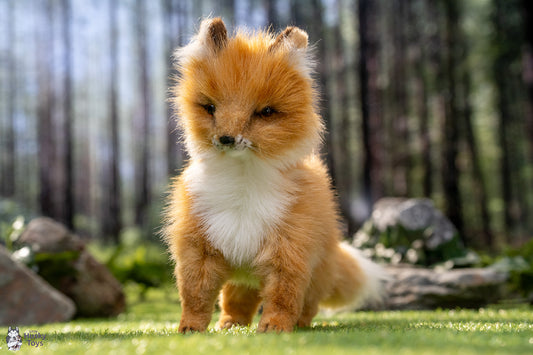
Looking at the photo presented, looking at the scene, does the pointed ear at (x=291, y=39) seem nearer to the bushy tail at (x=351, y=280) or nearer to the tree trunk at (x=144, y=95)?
the bushy tail at (x=351, y=280)

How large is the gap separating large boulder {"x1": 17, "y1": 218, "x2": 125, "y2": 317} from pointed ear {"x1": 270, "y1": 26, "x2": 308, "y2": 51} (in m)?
3.69

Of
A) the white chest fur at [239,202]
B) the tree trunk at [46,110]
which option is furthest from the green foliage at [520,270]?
the tree trunk at [46,110]

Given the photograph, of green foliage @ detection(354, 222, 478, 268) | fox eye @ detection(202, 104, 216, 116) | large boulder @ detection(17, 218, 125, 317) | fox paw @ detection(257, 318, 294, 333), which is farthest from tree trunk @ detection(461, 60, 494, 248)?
fox paw @ detection(257, 318, 294, 333)

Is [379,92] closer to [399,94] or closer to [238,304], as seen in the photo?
[399,94]

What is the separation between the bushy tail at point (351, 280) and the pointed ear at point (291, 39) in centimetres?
174

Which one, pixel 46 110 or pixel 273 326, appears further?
pixel 46 110

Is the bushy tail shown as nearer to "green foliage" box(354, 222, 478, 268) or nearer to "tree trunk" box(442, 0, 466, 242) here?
"green foliage" box(354, 222, 478, 268)

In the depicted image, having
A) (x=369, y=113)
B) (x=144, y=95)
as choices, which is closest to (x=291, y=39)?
(x=369, y=113)

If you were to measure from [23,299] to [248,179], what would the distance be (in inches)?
120

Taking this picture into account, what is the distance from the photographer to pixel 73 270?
5488 mm

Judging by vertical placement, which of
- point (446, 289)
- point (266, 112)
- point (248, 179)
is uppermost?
point (266, 112)

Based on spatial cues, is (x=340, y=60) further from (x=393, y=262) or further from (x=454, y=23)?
(x=393, y=262)

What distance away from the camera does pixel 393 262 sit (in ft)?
21.2

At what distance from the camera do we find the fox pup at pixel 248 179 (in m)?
2.95
